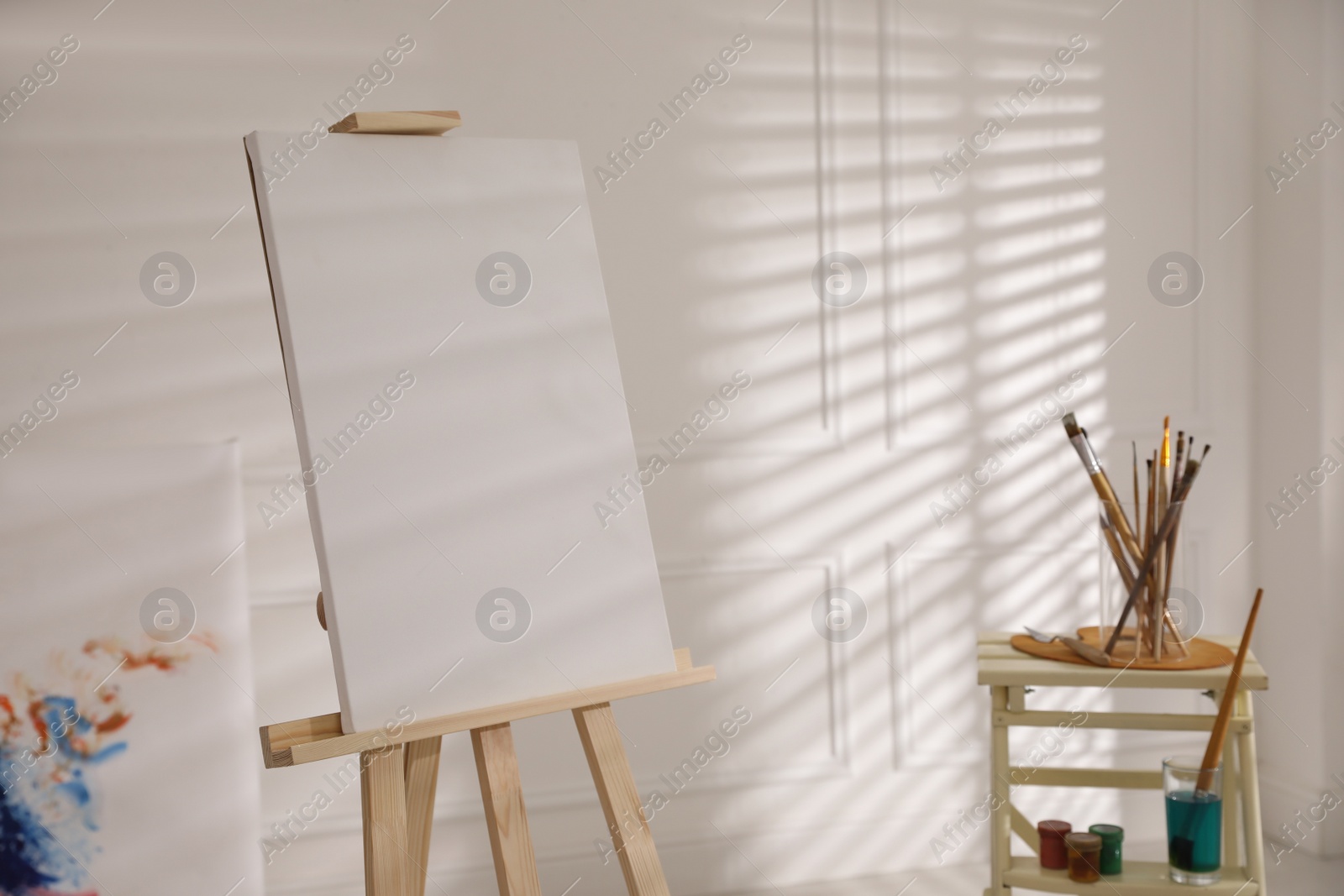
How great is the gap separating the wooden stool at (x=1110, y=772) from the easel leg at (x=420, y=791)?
103cm

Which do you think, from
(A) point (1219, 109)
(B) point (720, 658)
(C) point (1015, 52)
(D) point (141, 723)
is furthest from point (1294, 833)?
(D) point (141, 723)

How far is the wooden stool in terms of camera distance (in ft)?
5.80

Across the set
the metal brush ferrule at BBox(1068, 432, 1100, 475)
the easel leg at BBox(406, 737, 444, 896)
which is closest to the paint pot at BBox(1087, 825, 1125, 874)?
the metal brush ferrule at BBox(1068, 432, 1100, 475)

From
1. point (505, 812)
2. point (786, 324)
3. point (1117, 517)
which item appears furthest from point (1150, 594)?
point (505, 812)

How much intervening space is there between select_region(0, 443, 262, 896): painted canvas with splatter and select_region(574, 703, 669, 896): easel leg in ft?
3.41

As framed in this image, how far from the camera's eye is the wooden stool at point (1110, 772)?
1.77 m

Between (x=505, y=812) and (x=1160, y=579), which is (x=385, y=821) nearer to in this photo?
(x=505, y=812)

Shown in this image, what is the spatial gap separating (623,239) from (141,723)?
1482 millimetres

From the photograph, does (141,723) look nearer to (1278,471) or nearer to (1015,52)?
(1015,52)

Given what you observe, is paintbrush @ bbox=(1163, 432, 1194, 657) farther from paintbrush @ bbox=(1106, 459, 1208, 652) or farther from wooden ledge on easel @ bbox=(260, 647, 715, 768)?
wooden ledge on easel @ bbox=(260, 647, 715, 768)

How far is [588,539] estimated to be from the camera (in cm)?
143

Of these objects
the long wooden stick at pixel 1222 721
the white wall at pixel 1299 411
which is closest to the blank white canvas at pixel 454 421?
the long wooden stick at pixel 1222 721

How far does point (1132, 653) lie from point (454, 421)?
1.31m

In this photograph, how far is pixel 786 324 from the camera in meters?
2.49
